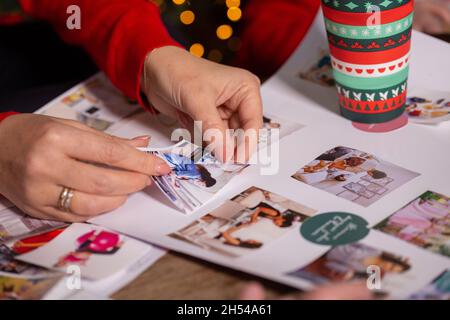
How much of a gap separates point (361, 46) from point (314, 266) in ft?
1.04

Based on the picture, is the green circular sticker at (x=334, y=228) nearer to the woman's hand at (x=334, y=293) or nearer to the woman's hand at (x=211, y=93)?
the woman's hand at (x=334, y=293)

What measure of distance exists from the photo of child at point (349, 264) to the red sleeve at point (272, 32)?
0.49m

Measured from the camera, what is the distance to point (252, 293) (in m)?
0.59

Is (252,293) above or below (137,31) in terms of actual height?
below

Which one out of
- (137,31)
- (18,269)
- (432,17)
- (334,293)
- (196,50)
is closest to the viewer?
(334,293)

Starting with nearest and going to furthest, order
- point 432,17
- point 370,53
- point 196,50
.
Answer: point 370,53 < point 432,17 < point 196,50

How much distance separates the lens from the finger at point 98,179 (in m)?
0.69

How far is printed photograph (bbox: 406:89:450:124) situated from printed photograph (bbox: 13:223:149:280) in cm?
42

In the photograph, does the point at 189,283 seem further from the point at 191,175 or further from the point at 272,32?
the point at 272,32

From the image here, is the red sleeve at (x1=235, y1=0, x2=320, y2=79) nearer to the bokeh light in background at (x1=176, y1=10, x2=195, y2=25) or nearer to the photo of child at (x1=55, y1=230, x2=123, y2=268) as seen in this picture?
the bokeh light in background at (x1=176, y1=10, x2=195, y2=25)

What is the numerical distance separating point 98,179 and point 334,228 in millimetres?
263

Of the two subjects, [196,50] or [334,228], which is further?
[196,50]

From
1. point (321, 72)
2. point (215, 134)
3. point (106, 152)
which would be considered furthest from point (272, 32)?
point (106, 152)

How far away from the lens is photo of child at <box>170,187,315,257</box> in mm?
659
